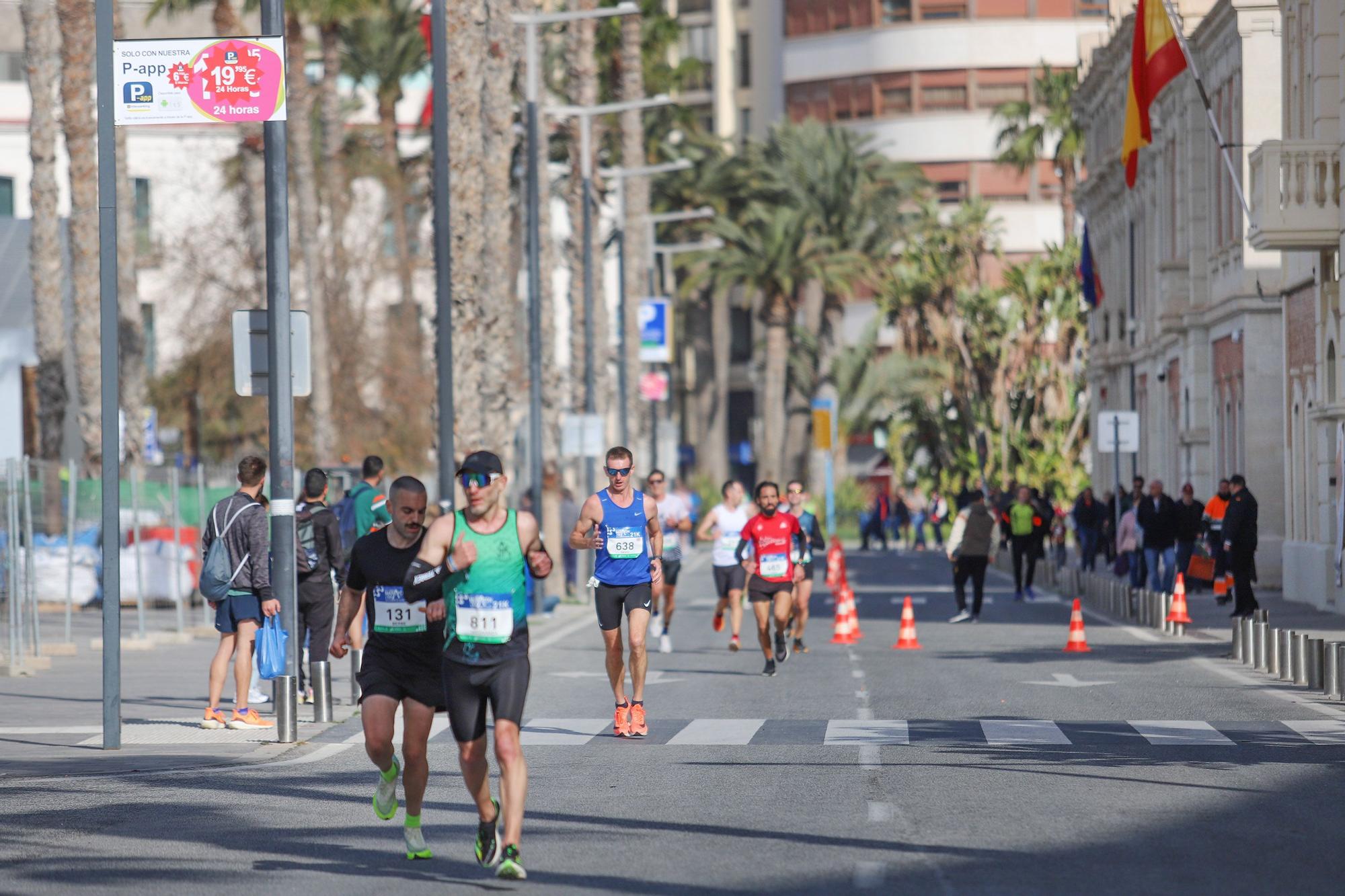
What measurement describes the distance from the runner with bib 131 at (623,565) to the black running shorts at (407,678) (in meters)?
6.03

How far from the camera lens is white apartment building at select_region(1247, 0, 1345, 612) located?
→ 31.1 metres

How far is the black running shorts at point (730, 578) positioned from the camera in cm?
2405

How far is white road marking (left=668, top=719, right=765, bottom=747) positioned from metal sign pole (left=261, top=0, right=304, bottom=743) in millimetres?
2961

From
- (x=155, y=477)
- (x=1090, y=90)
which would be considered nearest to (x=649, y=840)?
(x=155, y=477)

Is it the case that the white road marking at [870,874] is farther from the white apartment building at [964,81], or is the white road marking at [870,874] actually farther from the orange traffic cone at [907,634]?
the white apartment building at [964,81]

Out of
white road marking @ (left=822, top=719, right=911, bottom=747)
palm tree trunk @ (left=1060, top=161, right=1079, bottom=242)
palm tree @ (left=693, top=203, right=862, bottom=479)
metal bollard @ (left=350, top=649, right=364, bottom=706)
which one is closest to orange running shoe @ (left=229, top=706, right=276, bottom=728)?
metal bollard @ (left=350, top=649, right=364, bottom=706)

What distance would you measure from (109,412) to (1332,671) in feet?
33.0

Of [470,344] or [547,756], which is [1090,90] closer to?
[470,344]

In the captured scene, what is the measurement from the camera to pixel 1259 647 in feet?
72.0

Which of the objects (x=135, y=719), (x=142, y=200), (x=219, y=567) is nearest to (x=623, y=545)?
(x=219, y=567)

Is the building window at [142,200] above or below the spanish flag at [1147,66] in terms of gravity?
above

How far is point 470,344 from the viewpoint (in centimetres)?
2977

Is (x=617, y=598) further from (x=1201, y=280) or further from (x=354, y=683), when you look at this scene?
(x=1201, y=280)

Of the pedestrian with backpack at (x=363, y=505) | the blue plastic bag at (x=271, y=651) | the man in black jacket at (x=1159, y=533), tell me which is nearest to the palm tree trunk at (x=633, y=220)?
the man in black jacket at (x=1159, y=533)
